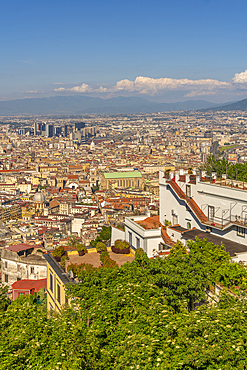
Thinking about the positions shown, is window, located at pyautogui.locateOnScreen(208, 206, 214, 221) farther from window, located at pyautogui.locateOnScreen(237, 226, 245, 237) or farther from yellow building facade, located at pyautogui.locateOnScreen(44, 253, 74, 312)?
yellow building facade, located at pyautogui.locateOnScreen(44, 253, 74, 312)

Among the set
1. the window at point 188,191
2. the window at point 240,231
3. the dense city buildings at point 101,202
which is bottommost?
the dense city buildings at point 101,202

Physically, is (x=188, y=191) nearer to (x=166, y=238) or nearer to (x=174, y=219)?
(x=174, y=219)

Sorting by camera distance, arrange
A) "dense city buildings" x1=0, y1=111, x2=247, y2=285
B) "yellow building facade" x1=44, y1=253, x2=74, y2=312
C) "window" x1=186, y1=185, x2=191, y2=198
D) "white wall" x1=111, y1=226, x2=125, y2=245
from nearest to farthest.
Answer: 1. "yellow building facade" x1=44, y1=253, x2=74, y2=312
2. "dense city buildings" x1=0, y1=111, x2=247, y2=285
3. "window" x1=186, y1=185, x2=191, y2=198
4. "white wall" x1=111, y1=226, x2=125, y2=245

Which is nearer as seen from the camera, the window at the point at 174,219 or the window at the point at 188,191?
the window at the point at 188,191

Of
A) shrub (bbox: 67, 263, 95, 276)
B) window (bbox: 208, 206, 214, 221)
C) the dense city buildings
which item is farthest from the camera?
the dense city buildings

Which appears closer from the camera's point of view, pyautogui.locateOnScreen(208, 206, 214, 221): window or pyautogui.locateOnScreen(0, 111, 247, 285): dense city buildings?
pyautogui.locateOnScreen(208, 206, 214, 221): window

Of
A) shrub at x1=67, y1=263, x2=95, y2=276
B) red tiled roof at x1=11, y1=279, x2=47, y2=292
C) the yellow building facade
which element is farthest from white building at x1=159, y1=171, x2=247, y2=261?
red tiled roof at x1=11, y1=279, x2=47, y2=292

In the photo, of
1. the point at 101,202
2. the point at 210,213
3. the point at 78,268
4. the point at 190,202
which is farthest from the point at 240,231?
the point at 101,202

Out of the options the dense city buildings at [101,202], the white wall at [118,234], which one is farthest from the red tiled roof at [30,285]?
the white wall at [118,234]

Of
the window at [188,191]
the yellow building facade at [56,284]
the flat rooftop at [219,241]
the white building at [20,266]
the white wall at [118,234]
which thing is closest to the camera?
the flat rooftop at [219,241]

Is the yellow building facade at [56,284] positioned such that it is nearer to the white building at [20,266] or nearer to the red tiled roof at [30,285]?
the red tiled roof at [30,285]
